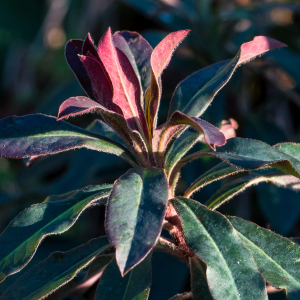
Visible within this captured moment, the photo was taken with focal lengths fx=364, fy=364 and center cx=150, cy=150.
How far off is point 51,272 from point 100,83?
40cm

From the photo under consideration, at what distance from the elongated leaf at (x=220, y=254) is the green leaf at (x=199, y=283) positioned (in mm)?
125

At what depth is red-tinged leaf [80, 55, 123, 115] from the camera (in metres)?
0.67

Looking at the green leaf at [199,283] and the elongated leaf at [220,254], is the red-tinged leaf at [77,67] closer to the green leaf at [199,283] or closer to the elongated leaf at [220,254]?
the elongated leaf at [220,254]

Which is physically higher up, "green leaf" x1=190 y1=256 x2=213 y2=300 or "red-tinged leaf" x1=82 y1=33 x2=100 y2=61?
"red-tinged leaf" x1=82 y1=33 x2=100 y2=61

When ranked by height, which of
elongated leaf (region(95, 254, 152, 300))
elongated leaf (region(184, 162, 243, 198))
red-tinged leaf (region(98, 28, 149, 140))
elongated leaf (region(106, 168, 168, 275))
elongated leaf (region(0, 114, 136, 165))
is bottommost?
elongated leaf (region(95, 254, 152, 300))

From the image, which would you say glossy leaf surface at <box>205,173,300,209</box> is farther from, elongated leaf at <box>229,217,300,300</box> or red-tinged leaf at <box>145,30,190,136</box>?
red-tinged leaf at <box>145,30,190,136</box>

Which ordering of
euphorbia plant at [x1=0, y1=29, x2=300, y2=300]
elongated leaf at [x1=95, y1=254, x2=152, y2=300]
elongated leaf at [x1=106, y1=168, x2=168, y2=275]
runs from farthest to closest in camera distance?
elongated leaf at [x1=95, y1=254, x2=152, y2=300], euphorbia plant at [x1=0, y1=29, x2=300, y2=300], elongated leaf at [x1=106, y1=168, x2=168, y2=275]

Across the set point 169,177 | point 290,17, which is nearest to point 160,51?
point 169,177

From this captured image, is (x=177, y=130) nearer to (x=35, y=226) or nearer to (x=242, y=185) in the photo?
(x=242, y=185)

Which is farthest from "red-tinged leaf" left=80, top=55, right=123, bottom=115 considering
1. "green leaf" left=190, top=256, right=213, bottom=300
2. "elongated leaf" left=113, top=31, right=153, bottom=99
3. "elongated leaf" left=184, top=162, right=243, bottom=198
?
"green leaf" left=190, top=256, right=213, bottom=300

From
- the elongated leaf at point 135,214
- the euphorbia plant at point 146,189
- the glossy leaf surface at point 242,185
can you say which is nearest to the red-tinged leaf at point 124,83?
the euphorbia plant at point 146,189

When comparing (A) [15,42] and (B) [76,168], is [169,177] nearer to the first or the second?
(B) [76,168]

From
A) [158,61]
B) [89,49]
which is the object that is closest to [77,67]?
[89,49]

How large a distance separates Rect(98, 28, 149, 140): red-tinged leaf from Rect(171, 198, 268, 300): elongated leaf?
190mm
